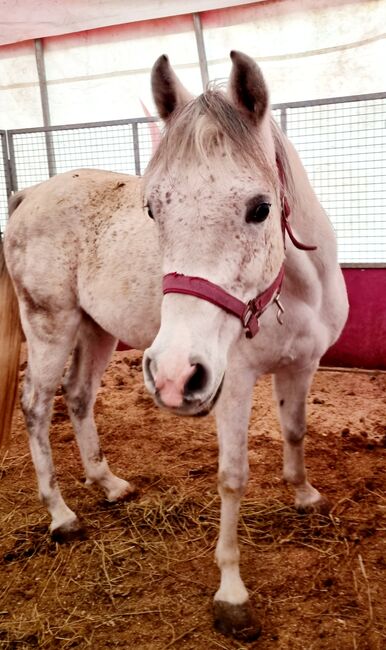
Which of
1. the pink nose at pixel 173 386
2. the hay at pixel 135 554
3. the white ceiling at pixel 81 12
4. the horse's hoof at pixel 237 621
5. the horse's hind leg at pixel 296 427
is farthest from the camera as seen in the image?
the white ceiling at pixel 81 12

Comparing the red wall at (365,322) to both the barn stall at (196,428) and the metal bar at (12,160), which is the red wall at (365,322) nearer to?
the barn stall at (196,428)

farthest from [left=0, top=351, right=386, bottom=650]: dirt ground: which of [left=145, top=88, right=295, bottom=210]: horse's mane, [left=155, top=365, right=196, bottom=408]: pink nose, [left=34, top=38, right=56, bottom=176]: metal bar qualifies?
[left=34, top=38, right=56, bottom=176]: metal bar

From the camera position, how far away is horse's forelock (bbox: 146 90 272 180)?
4.60 ft

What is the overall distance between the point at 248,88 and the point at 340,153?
3759 millimetres

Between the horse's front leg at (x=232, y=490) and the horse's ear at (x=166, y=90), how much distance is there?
3.16 ft

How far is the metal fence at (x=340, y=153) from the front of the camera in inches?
184

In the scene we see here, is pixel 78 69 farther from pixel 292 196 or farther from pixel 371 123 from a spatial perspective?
pixel 292 196

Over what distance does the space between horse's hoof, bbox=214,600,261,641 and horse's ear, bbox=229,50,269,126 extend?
1704mm

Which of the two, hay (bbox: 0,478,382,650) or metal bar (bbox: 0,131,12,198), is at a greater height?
metal bar (bbox: 0,131,12,198)

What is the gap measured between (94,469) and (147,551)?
61 cm

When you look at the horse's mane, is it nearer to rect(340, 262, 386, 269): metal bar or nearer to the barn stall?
the barn stall

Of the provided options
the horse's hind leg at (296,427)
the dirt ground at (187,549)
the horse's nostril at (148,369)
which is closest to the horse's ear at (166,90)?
the horse's nostril at (148,369)

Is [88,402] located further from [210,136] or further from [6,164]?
[6,164]

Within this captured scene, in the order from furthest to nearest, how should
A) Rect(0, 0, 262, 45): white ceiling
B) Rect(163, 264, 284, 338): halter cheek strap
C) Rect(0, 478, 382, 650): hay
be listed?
1. Rect(0, 0, 262, 45): white ceiling
2. Rect(0, 478, 382, 650): hay
3. Rect(163, 264, 284, 338): halter cheek strap
